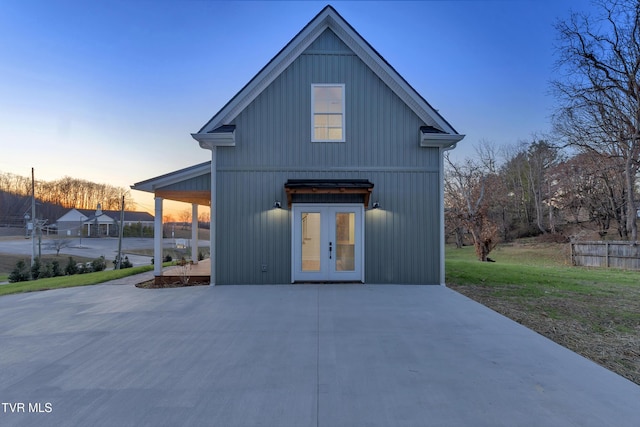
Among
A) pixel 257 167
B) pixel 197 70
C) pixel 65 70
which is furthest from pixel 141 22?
pixel 257 167

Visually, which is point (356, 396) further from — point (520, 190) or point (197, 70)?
point (520, 190)

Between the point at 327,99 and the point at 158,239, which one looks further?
the point at 158,239

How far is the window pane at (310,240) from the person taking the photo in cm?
825

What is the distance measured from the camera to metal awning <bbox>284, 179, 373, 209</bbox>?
7.73 metres

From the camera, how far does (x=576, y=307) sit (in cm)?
614

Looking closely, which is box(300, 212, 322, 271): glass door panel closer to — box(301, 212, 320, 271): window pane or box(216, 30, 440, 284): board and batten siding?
box(301, 212, 320, 271): window pane

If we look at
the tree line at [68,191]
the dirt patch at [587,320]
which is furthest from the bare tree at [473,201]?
the tree line at [68,191]

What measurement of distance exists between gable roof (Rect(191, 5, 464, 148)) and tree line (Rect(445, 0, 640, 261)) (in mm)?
13324

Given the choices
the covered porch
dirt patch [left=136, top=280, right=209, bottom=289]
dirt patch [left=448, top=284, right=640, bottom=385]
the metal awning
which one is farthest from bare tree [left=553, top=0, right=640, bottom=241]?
dirt patch [left=136, top=280, right=209, bottom=289]

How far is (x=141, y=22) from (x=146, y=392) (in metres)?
15.1

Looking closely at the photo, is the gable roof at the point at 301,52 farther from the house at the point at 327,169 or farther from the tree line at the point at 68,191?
the tree line at the point at 68,191

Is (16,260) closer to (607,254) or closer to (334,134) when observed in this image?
(334,134)

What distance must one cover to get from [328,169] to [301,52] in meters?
3.41

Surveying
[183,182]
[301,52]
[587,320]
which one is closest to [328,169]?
[301,52]
